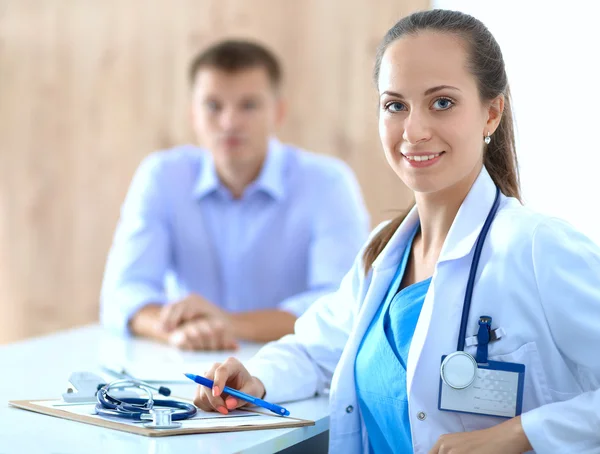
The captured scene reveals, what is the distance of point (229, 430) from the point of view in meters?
1.37

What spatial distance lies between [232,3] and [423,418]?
8.53 ft

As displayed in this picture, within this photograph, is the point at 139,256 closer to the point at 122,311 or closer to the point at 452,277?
the point at 122,311

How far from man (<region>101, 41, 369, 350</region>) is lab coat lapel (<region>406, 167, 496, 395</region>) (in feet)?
3.60

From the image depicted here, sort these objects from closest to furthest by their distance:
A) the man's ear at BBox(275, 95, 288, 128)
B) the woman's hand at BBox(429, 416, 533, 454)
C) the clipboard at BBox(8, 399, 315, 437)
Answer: the woman's hand at BBox(429, 416, 533, 454) < the clipboard at BBox(8, 399, 315, 437) < the man's ear at BBox(275, 95, 288, 128)

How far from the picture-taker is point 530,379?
4.19ft

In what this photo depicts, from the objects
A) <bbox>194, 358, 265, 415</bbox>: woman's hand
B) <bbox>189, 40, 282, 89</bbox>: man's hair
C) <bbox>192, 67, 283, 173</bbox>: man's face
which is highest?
<bbox>189, 40, 282, 89</bbox>: man's hair

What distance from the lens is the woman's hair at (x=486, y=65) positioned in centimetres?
142

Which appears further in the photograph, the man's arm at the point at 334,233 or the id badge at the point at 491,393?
the man's arm at the point at 334,233

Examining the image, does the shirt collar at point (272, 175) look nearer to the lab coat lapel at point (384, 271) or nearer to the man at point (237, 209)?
the man at point (237, 209)

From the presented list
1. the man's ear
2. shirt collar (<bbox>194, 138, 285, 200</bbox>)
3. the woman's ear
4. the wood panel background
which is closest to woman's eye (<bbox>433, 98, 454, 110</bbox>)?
the woman's ear

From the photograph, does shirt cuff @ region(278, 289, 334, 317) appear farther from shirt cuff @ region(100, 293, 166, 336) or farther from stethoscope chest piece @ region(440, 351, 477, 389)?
stethoscope chest piece @ region(440, 351, 477, 389)

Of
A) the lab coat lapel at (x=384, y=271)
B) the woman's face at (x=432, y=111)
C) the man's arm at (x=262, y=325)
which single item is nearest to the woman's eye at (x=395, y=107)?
the woman's face at (x=432, y=111)

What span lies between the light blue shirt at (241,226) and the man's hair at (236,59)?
0.29 meters

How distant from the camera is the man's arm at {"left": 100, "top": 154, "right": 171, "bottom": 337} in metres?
2.37
